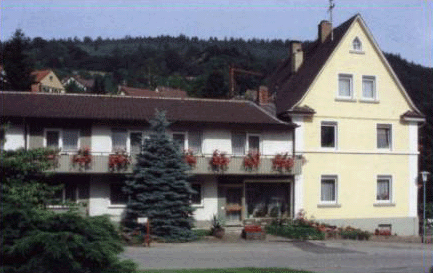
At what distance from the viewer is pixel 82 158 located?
3044 cm

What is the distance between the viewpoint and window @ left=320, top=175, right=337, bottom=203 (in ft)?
117

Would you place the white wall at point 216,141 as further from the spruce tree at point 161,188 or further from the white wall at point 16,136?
the white wall at point 16,136

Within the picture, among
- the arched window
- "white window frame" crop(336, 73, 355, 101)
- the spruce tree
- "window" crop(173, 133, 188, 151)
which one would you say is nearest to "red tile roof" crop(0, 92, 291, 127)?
"window" crop(173, 133, 188, 151)

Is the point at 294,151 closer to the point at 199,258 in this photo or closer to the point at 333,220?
the point at 333,220

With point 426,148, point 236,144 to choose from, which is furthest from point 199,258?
point 426,148

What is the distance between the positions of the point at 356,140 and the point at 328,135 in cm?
165

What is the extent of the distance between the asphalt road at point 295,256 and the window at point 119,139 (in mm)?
7894

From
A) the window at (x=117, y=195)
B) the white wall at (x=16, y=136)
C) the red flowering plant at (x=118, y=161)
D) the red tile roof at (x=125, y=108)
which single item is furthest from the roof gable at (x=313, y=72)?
the white wall at (x=16, y=136)

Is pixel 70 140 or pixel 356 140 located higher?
pixel 356 140

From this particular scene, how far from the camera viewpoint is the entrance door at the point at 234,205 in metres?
34.0

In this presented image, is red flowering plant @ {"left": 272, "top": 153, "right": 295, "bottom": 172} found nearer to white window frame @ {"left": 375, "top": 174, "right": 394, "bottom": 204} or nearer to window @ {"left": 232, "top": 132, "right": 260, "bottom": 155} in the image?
window @ {"left": 232, "top": 132, "right": 260, "bottom": 155}

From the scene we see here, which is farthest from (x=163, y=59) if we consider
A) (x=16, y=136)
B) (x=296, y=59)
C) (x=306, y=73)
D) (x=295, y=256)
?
(x=295, y=256)

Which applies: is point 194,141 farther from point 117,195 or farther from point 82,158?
point 82,158

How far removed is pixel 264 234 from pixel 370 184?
9581mm
